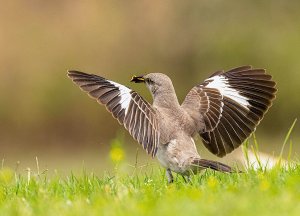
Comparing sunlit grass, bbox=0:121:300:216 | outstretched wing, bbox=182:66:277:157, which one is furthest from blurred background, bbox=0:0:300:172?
sunlit grass, bbox=0:121:300:216

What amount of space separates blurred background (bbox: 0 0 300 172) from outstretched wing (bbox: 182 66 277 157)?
10.6 meters

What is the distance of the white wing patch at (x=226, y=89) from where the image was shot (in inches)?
407

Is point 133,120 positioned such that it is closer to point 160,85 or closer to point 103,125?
point 160,85

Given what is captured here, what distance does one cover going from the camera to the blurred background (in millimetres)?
21594

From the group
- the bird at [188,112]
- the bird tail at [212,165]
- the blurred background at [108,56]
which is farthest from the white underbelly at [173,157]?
the blurred background at [108,56]

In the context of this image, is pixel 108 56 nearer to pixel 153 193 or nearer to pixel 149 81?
pixel 149 81

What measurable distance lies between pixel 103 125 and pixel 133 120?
12.6 m

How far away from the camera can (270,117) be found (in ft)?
70.4

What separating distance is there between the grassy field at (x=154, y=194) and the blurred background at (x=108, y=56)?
11654 millimetres

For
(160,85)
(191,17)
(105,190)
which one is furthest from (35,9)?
(105,190)

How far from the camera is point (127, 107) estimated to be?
946 cm

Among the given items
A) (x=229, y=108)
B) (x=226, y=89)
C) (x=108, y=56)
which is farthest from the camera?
(x=108, y=56)

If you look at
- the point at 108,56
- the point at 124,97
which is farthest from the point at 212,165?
the point at 108,56

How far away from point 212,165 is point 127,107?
3.01 feet
